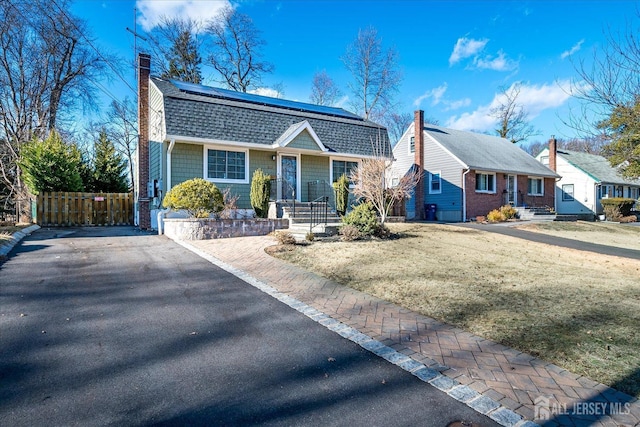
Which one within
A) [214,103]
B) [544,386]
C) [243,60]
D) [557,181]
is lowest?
[544,386]

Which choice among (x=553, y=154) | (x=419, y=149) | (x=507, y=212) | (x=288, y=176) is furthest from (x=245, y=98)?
(x=553, y=154)

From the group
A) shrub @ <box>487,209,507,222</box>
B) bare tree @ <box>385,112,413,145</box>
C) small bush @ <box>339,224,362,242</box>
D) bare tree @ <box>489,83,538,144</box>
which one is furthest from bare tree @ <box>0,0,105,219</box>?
bare tree @ <box>489,83,538,144</box>

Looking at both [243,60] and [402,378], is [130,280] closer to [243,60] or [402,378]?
[402,378]

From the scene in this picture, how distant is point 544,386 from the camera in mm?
3104

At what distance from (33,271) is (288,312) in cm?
528

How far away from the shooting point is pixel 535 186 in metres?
27.7

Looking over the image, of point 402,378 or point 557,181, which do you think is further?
point 557,181

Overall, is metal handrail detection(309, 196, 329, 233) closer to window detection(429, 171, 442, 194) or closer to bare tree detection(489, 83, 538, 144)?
window detection(429, 171, 442, 194)

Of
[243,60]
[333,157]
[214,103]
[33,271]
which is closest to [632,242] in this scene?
[333,157]

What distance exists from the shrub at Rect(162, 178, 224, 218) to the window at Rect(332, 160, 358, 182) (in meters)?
7.19

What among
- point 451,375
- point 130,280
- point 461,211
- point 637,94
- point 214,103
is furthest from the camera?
point 461,211

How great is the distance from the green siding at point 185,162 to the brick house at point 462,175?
14.9 metres

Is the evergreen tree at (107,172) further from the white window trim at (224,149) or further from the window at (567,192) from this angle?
the window at (567,192)

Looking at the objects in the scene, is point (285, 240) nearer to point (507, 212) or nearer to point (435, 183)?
point (507, 212)
